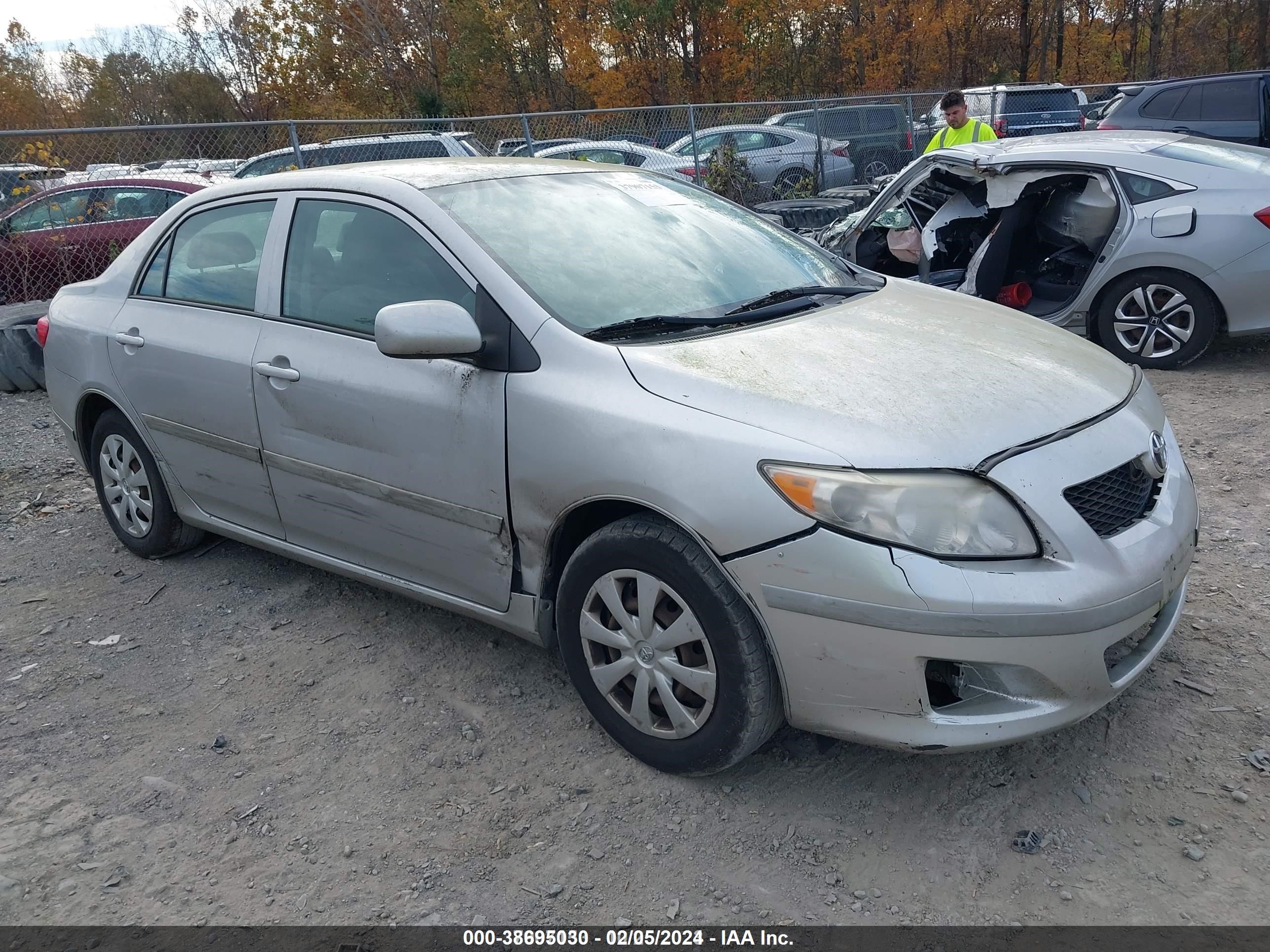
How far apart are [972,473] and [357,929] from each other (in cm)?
182

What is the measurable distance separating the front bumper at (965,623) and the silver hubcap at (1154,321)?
4.27 m

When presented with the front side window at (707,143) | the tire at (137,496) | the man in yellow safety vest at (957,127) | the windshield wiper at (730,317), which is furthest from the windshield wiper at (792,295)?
the front side window at (707,143)

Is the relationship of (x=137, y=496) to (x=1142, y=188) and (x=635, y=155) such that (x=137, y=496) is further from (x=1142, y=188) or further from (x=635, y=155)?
(x=635, y=155)

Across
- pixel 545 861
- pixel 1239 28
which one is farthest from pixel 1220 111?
pixel 1239 28

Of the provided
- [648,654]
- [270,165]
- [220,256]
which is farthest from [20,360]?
[648,654]

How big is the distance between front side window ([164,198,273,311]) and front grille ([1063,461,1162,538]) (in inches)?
114

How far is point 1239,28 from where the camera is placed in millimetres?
32625

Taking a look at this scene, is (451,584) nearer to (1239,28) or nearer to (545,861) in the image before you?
(545,861)

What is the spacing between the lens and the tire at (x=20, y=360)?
7930 millimetres

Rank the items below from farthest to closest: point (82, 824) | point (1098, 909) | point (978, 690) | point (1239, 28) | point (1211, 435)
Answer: point (1239, 28)
point (1211, 435)
point (82, 824)
point (978, 690)
point (1098, 909)

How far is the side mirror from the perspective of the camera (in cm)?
288

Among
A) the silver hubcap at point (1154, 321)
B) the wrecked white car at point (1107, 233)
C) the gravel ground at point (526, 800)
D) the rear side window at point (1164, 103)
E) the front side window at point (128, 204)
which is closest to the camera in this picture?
the gravel ground at point (526, 800)

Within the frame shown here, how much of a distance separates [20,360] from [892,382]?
25.1 feet

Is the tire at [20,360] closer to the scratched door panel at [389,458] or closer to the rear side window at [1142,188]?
the scratched door panel at [389,458]
